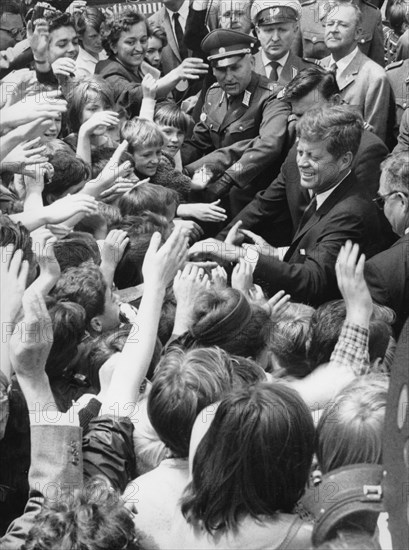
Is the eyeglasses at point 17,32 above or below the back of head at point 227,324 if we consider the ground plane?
below

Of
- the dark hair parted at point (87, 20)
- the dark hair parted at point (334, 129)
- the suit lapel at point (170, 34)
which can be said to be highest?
the dark hair parted at point (334, 129)

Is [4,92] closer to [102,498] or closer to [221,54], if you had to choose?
[221,54]

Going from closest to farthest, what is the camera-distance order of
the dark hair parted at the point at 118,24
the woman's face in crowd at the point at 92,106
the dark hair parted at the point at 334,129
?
the dark hair parted at the point at 334,129, the woman's face in crowd at the point at 92,106, the dark hair parted at the point at 118,24

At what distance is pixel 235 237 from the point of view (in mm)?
5227

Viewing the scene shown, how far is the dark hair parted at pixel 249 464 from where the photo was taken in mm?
2455

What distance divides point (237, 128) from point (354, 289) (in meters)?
2.96

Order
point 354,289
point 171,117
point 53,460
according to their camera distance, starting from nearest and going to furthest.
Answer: point 53,460, point 354,289, point 171,117

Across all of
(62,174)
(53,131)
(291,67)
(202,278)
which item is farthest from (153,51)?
(202,278)

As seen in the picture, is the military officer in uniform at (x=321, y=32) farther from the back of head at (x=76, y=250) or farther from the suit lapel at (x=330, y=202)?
the back of head at (x=76, y=250)

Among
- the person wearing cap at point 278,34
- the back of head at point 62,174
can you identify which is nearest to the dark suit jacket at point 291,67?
the person wearing cap at point 278,34

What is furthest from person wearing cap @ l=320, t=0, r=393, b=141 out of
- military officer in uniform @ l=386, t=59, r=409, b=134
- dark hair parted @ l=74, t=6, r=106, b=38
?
dark hair parted @ l=74, t=6, r=106, b=38

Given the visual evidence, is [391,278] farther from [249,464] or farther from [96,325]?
[249,464]

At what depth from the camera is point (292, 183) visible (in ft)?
18.7

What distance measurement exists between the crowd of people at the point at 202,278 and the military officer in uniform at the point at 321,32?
0.05ft
